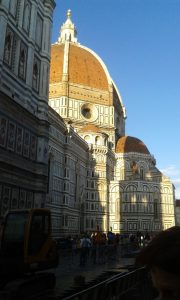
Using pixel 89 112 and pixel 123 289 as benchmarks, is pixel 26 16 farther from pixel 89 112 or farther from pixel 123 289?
pixel 89 112

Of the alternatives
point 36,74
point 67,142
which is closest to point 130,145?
point 67,142

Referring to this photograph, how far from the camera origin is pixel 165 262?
1154mm

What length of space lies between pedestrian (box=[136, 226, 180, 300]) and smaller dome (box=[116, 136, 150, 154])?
59999 millimetres

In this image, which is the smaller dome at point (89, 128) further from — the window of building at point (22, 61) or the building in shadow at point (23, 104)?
the window of building at point (22, 61)

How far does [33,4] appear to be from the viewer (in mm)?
20344

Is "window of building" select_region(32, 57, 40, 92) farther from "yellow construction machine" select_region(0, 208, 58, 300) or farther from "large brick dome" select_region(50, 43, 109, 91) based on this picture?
"large brick dome" select_region(50, 43, 109, 91)

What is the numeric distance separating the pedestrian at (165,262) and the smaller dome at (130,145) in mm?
59999

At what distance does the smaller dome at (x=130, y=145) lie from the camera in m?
61.4

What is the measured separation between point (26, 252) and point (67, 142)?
36.8m

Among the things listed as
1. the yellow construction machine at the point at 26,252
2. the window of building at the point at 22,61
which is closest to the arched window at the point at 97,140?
the window of building at the point at 22,61

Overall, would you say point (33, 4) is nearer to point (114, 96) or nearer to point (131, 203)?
point (131, 203)

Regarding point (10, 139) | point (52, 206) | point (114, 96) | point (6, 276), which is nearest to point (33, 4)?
point (10, 139)

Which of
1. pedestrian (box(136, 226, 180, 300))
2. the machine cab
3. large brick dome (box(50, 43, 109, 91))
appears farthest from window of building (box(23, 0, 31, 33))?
large brick dome (box(50, 43, 109, 91))

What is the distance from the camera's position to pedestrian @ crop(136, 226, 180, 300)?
3.79ft
